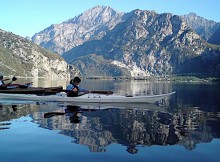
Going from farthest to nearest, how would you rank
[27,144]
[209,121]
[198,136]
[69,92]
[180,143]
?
[69,92] < [209,121] < [198,136] < [180,143] < [27,144]

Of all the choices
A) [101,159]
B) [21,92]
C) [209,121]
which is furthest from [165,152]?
[21,92]

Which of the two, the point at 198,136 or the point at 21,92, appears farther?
the point at 21,92

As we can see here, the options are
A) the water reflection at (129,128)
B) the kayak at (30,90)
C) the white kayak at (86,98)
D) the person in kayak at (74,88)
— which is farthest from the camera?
the kayak at (30,90)

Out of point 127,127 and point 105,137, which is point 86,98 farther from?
point 105,137

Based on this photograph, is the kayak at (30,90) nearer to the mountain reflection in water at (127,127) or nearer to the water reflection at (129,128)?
the mountain reflection in water at (127,127)

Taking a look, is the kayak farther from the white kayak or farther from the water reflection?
the water reflection

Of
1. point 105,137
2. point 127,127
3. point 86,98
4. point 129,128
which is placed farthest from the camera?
point 86,98

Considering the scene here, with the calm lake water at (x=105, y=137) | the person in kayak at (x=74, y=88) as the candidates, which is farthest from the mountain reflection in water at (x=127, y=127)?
the person in kayak at (x=74, y=88)

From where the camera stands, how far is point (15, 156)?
51.0 ft

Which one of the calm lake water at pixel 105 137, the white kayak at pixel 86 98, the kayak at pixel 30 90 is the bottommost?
the calm lake water at pixel 105 137

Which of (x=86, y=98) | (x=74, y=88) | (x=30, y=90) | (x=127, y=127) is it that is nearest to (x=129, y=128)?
(x=127, y=127)

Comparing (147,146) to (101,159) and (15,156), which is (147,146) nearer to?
(101,159)

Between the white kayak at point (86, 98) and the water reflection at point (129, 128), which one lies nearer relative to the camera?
the water reflection at point (129, 128)

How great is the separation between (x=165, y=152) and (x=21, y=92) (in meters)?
28.1
